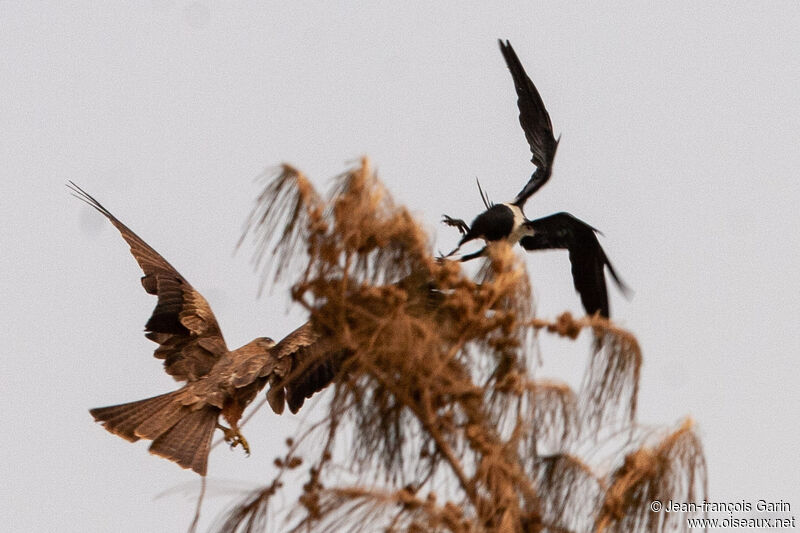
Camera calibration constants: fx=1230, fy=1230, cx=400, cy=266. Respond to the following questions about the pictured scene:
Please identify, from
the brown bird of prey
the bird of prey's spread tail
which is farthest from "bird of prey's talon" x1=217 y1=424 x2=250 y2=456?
the bird of prey's spread tail

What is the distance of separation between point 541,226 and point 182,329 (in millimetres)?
2669

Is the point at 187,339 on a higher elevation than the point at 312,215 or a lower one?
higher

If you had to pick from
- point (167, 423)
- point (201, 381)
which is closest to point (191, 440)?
point (167, 423)

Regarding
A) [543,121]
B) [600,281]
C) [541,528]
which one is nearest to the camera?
[541,528]

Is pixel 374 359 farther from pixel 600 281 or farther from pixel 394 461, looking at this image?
pixel 600 281

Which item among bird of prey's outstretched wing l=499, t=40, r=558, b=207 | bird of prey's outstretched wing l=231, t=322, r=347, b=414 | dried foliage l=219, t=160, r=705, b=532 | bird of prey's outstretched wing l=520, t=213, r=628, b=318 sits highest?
bird of prey's outstretched wing l=499, t=40, r=558, b=207

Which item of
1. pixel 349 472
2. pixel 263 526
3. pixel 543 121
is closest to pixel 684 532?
pixel 349 472

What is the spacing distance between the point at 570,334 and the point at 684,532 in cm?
85

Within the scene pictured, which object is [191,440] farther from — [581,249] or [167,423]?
[581,249]

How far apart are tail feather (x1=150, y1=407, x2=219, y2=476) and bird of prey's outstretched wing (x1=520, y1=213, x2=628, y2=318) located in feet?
7.52

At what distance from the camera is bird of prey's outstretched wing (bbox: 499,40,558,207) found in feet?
25.6

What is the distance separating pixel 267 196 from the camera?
474 cm

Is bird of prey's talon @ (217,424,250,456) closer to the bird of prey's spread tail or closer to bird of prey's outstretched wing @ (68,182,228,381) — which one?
bird of prey's outstretched wing @ (68,182,228,381)

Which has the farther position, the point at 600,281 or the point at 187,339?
the point at 187,339
